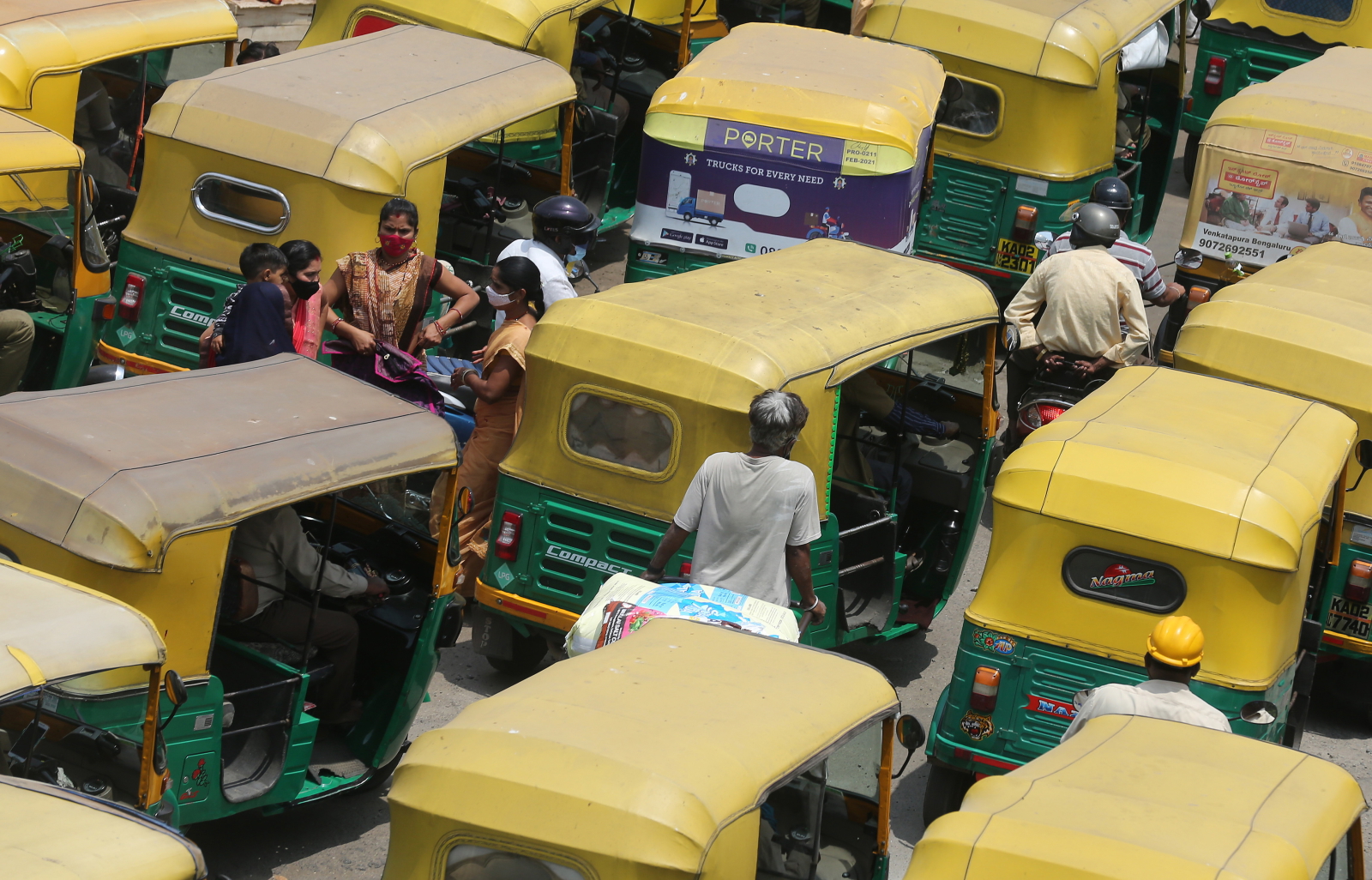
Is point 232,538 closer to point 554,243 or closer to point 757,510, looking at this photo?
point 757,510

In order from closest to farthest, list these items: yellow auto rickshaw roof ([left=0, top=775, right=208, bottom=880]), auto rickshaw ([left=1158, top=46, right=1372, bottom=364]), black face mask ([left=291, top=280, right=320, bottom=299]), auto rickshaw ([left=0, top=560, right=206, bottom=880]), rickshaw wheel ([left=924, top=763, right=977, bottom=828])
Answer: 1. yellow auto rickshaw roof ([left=0, top=775, right=208, bottom=880])
2. auto rickshaw ([left=0, top=560, right=206, bottom=880])
3. rickshaw wheel ([left=924, top=763, right=977, bottom=828])
4. black face mask ([left=291, top=280, right=320, bottom=299])
5. auto rickshaw ([left=1158, top=46, right=1372, bottom=364])

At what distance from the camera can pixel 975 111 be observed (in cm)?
1252

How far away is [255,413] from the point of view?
243 inches

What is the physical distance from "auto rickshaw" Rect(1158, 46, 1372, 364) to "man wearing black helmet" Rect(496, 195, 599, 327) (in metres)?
4.21

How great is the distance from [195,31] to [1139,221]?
7769mm

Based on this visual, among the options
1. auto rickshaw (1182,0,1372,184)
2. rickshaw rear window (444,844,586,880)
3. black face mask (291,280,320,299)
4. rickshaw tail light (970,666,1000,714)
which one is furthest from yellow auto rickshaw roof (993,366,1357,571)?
auto rickshaw (1182,0,1372,184)

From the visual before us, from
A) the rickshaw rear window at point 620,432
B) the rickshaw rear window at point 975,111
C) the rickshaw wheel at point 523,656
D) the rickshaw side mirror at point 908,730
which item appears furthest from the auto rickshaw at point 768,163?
the rickshaw side mirror at point 908,730

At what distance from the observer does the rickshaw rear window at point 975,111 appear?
12.4m

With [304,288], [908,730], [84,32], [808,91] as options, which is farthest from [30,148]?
[908,730]

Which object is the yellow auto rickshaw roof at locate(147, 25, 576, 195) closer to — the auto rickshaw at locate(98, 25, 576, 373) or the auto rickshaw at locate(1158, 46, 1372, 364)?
the auto rickshaw at locate(98, 25, 576, 373)

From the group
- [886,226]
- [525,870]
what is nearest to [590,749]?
[525,870]

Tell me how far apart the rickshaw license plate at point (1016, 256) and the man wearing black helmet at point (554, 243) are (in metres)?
4.20

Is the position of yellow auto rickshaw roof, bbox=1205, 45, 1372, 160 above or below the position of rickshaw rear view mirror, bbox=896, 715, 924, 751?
above

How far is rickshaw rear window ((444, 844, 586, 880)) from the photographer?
418 cm
